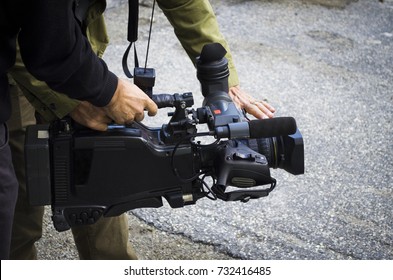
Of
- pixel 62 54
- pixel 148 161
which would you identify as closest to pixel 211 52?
pixel 148 161

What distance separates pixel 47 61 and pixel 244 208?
2030 millimetres

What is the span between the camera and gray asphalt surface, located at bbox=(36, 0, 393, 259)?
11.8ft

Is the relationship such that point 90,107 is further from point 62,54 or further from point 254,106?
point 254,106

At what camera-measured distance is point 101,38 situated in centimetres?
269

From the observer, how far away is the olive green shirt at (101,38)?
7.97 feet

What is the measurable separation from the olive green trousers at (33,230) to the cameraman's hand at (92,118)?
63 centimetres

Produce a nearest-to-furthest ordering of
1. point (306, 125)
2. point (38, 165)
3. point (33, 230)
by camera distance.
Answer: point (38, 165)
point (33, 230)
point (306, 125)

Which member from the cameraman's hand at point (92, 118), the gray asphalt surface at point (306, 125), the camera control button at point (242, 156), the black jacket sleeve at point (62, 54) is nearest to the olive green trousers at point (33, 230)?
the gray asphalt surface at point (306, 125)

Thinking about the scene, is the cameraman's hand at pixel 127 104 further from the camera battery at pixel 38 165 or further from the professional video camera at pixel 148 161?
the camera battery at pixel 38 165

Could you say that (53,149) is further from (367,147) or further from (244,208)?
(367,147)

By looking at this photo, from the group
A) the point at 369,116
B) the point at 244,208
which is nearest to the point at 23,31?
the point at 244,208

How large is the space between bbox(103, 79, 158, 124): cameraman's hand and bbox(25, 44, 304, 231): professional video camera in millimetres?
37

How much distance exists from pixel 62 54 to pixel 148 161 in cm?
43

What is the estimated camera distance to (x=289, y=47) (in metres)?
6.10
